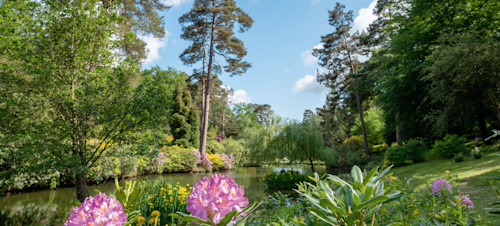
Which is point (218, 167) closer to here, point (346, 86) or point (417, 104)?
point (346, 86)

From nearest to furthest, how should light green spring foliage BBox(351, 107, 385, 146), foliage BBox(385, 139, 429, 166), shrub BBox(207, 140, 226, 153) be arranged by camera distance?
foliage BBox(385, 139, 429, 166), shrub BBox(207, 140, 226, 153), light green spring foliage BBox(351, 107, 385, 146)

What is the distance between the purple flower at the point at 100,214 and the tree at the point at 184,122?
21.9m

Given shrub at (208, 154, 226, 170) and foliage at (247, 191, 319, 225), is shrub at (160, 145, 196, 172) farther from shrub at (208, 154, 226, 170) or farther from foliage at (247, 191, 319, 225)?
foliage at (247, 191, 319, 225)

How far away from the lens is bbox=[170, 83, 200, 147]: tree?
22.6 meters

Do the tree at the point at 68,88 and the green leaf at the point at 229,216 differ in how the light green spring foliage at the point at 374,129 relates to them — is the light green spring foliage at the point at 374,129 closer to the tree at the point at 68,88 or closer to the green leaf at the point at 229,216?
the tree at the point at 68,88

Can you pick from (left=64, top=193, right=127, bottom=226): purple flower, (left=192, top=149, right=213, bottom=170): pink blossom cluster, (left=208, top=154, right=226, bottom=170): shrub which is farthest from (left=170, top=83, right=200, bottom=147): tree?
(left=64, top=193, right=127, bottom=226): purple flower

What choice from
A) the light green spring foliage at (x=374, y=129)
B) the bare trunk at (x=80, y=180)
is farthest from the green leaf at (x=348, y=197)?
the light green spring foliage at (x=374, y=129)

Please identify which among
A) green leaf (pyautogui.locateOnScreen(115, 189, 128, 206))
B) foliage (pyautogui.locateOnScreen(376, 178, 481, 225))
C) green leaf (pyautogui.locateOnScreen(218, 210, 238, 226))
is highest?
green leaf (pyautogui.locateOnScreen(115, 189, 128, 206))

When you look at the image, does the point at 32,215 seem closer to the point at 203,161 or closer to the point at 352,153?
the point at 203,161

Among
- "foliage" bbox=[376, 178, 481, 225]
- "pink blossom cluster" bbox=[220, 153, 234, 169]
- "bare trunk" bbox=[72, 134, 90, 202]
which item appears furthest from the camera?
"pink blossom cluster" bbox=[220, 153, 234, 169]

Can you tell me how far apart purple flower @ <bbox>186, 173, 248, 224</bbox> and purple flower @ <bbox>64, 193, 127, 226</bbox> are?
1.05 feet

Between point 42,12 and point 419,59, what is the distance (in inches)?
667

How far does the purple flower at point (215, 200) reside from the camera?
35.7 inches

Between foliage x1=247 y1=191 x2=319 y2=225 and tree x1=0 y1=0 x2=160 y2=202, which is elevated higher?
tree x1=0 y1=0 x2=160 y2=202
